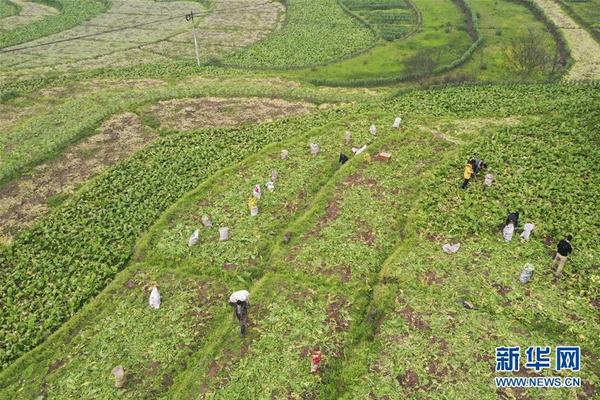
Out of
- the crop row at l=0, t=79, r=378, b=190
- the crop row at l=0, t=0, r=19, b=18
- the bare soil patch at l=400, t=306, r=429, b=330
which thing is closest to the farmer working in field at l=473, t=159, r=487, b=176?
the bare soil patch at l=400, t=306, r=429, b=330

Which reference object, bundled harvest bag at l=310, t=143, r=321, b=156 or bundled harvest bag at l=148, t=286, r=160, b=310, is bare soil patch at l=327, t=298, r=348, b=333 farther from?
bundled harvest bag at l=310, t=143, r=321, b=156

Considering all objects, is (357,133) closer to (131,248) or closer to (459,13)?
(131,248)

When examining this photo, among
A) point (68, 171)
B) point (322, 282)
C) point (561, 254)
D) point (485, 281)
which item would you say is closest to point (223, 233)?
point (322, 282)

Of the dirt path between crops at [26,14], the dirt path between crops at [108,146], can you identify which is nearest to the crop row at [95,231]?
the dirt path between crops at [108,146]

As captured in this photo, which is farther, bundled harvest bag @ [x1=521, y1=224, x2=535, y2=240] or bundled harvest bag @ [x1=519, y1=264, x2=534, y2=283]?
bundled harvest bag @ [x1=521, y1=224, x2=535, y2=240]

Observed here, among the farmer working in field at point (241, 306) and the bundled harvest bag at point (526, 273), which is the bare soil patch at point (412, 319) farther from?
the farmer working in field at point (241, 306)

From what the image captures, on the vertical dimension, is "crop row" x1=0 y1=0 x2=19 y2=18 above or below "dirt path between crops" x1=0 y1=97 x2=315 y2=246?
above

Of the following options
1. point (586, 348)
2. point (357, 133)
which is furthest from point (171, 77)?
point (586, 348)
